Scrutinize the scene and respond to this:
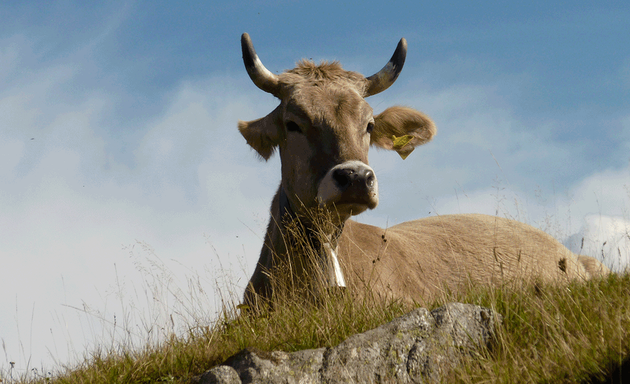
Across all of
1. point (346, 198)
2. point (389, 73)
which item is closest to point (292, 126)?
point (346, 198)

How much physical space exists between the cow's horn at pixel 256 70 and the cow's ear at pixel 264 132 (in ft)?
1.13

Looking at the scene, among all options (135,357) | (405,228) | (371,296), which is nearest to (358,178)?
(371,296)

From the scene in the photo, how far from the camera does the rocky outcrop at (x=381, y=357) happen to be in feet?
11.6

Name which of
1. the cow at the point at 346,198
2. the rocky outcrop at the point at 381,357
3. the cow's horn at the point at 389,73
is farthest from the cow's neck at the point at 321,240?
the cow's horn at the point at 389,73

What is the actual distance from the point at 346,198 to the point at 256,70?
7.94 ft

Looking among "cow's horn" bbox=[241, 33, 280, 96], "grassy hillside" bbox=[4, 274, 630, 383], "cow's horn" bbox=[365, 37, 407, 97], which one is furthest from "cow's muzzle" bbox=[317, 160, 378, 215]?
"cow's horn" bbox=[365, 37, 407, 97]

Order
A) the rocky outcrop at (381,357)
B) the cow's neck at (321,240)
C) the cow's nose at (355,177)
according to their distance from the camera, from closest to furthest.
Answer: the rocky outcrop at (381,357) < the cow's nose at (355,177) < the cow's neck at (321,240)

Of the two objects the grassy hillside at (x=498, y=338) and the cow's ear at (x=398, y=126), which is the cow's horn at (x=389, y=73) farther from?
the grassy hillside at (x=498, y=338)

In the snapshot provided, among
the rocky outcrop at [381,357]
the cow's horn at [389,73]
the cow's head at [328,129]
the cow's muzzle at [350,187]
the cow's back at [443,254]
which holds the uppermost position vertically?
the cow's horn at [389,73]

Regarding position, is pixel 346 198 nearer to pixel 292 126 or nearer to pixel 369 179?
pixel 369 179

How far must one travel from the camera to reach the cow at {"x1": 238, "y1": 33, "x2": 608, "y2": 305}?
526 cm

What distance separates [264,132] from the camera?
6625 millimetres

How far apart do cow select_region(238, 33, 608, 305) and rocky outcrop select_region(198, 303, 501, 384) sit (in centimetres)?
86

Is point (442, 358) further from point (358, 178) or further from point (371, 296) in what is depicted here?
point (358, 178)
